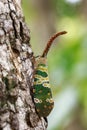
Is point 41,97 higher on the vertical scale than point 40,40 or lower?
lower

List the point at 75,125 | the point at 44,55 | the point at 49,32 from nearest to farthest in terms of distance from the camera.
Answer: the point at 44,55 → the point at 75,125 → the point at 49,32

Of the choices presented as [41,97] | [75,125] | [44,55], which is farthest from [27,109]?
[75,125]

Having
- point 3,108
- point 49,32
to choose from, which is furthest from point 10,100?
point 49,32

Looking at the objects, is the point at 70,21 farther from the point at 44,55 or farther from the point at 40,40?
the point at 44,55

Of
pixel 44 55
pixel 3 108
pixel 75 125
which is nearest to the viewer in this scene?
pixel 3 108

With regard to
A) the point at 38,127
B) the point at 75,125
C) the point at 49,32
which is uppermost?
the point at 49,32

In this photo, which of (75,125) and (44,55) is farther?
(75,125)

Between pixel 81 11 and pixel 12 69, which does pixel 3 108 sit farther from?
pixel 81 11
